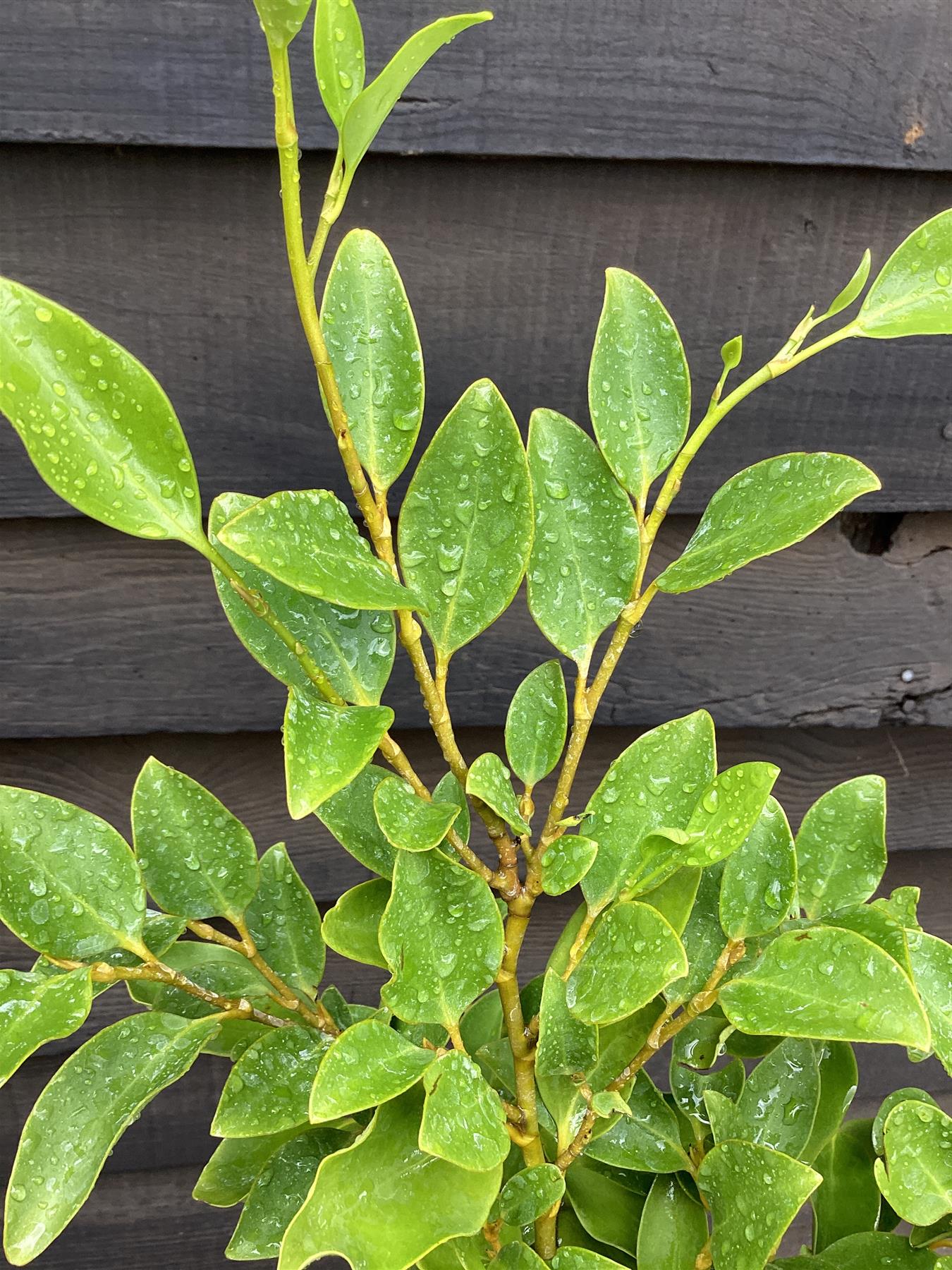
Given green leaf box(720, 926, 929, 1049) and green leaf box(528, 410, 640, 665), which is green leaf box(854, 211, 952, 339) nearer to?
green leaf box(528, 410, 640, 665)

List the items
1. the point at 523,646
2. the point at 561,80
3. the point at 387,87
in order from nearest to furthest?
the point at 387,87 → the point at 561,80 → the point at 523,646

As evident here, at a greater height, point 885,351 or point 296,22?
point 296,22

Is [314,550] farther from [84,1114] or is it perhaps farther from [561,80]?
[561,80]

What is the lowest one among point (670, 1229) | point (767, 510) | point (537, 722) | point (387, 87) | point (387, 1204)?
point (670, 1229)

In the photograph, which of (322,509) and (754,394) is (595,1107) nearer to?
(322,509)

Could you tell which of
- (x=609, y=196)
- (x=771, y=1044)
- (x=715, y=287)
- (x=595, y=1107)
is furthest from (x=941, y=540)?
(x=595, y=1107)

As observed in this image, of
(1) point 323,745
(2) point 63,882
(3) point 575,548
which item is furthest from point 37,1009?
(3) point 575,548

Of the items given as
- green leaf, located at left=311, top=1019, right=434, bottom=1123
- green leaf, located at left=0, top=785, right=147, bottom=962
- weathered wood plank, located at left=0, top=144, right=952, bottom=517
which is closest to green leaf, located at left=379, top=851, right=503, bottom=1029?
green leaf, located at left=311, top=1019, right=434, bottom=1123
